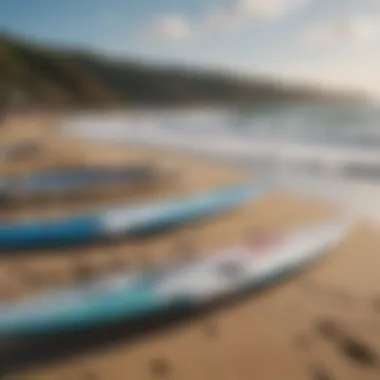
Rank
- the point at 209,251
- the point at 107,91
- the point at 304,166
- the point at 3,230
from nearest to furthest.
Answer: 1. the point at 209,251
2. the point at 3,230
3. the point at 107,91
4. the point at 304,166

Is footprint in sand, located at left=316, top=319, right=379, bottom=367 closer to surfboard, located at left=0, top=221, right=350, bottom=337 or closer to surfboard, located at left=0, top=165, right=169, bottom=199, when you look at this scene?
surfboard, located at left=0, top=221, right=350, bottom=337

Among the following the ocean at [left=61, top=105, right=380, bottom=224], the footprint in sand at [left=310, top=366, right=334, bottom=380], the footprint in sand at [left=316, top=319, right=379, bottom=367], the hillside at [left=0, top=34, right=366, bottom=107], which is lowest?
the footprint in sand at [left=310, top=366, right=334, bottom=380]

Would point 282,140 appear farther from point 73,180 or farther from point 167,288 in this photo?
point 167,288

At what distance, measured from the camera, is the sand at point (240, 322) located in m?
1.01

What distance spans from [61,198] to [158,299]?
2.97 feet

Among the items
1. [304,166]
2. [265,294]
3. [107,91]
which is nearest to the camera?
[265,294]

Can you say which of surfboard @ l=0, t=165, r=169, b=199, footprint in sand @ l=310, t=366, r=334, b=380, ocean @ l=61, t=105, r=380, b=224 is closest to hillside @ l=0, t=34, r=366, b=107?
ocean @ l=61, t=105, r=380, b=224

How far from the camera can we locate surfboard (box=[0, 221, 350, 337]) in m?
1.10

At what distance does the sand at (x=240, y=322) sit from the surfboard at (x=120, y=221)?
0.04 m

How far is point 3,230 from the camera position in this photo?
1585 millimetres

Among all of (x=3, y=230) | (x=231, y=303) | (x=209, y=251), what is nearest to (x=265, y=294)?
(x=231, y=303)

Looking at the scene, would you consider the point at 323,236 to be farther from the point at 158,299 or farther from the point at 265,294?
the point at 158,299

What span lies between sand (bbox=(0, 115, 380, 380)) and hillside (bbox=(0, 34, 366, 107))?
1.68 feet

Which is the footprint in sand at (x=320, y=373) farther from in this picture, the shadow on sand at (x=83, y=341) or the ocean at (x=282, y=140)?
the ocean at (x=282, y=140)
